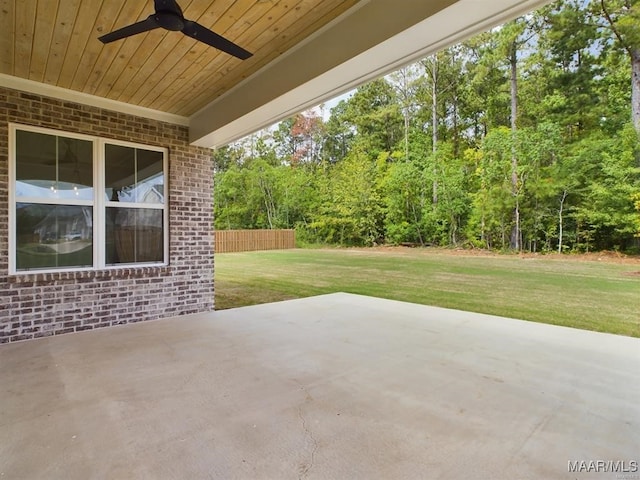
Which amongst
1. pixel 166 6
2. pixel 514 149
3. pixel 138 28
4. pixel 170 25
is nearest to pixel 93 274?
pixel 138 28

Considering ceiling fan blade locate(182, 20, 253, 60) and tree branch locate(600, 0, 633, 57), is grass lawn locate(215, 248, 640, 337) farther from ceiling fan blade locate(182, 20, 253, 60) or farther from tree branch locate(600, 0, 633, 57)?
tree branch locate(600, 0, 633, 57)

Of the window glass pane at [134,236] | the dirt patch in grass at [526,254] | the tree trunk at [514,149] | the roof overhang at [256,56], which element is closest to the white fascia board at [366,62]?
the roof overhang at [256,56]

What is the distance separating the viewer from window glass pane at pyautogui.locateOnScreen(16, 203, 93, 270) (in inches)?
140

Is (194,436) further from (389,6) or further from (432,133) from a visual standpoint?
(432,133)

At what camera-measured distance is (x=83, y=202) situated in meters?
3.90

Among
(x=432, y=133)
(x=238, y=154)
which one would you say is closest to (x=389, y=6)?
→ (x=432, y=133)

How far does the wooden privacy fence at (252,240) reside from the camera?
15.9 metres

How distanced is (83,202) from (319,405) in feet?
11.8

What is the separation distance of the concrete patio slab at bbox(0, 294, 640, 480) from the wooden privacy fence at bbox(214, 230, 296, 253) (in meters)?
12.4

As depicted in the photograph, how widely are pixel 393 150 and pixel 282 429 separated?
15812 millimetres

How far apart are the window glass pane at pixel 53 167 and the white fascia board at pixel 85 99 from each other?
44 centimetres

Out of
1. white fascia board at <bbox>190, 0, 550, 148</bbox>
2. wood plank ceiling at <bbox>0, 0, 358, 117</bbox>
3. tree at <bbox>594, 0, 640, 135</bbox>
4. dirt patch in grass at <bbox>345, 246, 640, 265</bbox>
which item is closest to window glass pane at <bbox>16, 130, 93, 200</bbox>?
wood plank ceiling at <bbox>0, 0, 358, 117</bbox>

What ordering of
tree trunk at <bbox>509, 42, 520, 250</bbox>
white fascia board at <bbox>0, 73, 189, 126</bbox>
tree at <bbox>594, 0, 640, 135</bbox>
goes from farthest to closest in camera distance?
tree trunk at <bbox>509, 42, 520, 250</bbox> → tree at <bbox>594, 0, 640, 135</bbox> → white fascia board at <bbox>0, 73, 189, 126</bbox>

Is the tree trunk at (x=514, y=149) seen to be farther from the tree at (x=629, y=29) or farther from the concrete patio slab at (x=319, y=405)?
the concrete patio slab at (x=319, y=405)
